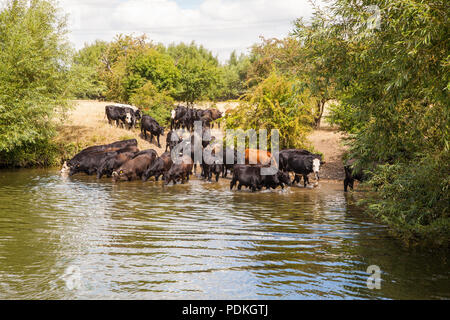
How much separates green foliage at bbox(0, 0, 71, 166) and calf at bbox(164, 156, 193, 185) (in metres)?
7.60

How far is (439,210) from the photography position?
944 centimetres

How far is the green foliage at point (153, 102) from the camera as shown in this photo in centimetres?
3391

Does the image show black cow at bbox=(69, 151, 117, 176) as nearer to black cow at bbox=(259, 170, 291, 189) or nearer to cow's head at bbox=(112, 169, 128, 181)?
cow's head at bbox=(112, 169, 128, 181)

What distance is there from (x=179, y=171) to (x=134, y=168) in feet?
7.91

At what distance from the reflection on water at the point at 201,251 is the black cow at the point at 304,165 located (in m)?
3.28

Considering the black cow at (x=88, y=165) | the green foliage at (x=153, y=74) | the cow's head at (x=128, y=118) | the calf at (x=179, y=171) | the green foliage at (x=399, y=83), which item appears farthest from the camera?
the green foliage at (x=153, y=74)

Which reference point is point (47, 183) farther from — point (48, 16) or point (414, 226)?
point (414, 226)

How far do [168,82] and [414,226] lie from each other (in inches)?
1256

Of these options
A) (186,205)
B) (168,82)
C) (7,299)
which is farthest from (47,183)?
(168,82)

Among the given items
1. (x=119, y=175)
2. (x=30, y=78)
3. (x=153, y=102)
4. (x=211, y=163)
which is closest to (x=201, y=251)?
(x=211, y=163)

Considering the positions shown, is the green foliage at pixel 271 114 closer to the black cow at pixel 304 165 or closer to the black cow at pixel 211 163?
the black cow at pixel 304 165

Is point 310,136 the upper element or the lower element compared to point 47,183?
upper

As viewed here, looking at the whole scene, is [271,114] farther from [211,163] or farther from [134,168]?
[134,168]

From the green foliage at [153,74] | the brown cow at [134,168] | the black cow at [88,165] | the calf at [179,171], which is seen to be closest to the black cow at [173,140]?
the black cow at [88,165]
